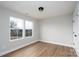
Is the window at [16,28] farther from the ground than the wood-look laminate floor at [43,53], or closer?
farther from the ground

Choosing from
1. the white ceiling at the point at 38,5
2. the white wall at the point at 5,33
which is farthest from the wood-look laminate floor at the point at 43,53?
the white ceiling at the point at 38,5

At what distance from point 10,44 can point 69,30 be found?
3781mm

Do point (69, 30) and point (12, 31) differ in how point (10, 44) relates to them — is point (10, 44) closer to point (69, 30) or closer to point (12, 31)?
point (12, 31)

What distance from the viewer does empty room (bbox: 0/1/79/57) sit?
2.77 meters

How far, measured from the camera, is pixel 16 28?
3750 millimetres

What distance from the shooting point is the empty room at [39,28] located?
109 inches

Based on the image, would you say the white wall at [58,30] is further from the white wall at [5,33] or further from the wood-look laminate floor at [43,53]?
the white wall at [5,33]

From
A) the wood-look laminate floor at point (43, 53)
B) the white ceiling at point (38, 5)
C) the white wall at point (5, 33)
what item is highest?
the white ceiling at point (38, 5)

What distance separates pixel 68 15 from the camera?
4.36m

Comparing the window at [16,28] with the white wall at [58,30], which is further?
the white wall at [58,30]

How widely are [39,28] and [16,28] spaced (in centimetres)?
258

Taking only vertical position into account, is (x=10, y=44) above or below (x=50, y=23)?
below

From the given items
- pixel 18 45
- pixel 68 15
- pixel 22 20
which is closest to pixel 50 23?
pixel 68 15

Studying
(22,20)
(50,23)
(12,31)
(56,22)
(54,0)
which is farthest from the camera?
(50,23)
